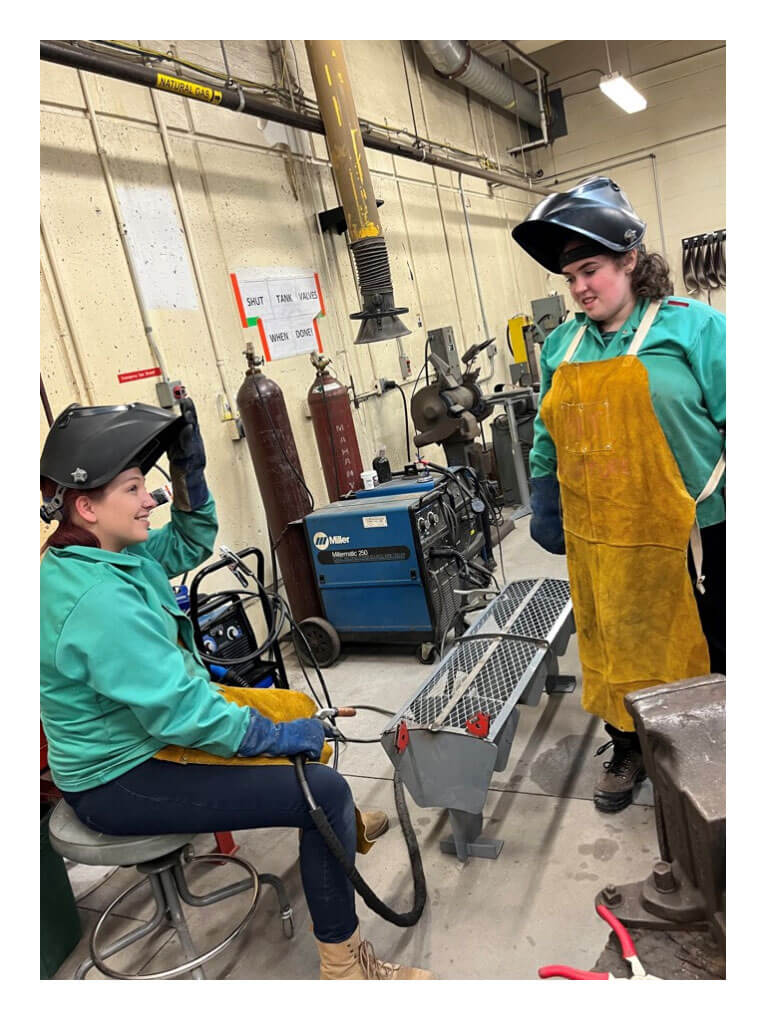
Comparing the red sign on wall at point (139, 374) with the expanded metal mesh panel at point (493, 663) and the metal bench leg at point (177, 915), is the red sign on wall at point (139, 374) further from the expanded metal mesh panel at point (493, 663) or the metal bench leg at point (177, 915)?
the metal bench leg at point (177, 915)

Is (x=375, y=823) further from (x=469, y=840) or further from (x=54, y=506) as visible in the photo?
(x=54, y=506)

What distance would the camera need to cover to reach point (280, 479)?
10.5 feet

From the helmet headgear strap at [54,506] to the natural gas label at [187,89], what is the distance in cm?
216

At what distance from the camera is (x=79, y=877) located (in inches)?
79.7

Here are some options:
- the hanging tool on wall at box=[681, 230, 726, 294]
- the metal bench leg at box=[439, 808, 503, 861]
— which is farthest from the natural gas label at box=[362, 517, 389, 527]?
the hanging tool on wall at box=[681, 230, 726, 294]

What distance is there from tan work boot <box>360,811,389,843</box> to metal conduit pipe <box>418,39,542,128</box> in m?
5.65

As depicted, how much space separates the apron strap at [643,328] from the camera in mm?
1531

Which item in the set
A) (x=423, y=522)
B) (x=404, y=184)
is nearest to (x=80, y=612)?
(x=423, y=522)

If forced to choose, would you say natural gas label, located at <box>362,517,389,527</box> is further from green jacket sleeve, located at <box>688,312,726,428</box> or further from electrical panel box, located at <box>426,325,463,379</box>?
electrical panel box, located at <box>426,325,463,379</box>

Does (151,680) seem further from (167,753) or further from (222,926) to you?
(222,926)

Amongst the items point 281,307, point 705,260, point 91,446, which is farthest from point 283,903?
point 705,260

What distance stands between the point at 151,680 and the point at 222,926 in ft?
2.99

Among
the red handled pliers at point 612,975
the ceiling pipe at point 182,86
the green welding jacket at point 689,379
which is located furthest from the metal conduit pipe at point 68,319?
the red handled pliers at point 612,975

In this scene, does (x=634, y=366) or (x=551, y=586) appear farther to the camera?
(x=551, y=586)
